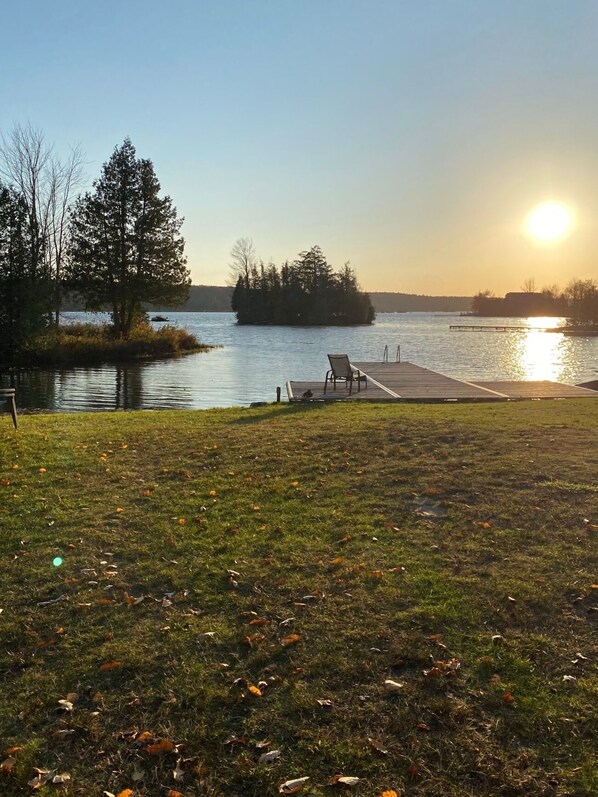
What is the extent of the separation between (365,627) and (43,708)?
1.81m

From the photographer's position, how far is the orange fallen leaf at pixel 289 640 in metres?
3.47

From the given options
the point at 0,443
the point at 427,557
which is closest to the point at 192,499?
the point at 427,557

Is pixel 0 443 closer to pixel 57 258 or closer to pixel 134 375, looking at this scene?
pixel 134 375

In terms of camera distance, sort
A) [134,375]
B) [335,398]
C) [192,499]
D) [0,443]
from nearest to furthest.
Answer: [192,499] → [0,443] → [335,398] → [134,375]

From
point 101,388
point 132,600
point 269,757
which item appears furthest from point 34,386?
point 269,757

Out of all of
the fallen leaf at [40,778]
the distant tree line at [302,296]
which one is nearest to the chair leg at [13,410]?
the fallen leaf at [40,778]

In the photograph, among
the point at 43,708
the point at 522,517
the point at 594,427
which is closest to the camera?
the point at 43,708

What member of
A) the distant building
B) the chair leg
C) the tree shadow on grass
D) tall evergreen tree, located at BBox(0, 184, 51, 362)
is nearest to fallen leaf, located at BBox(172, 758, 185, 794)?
the tree shadow on grass

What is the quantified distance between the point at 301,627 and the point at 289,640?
0.17m

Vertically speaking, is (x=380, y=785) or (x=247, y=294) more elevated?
(x=247, y=294)

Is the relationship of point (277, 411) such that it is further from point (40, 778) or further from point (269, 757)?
point (40, 778)

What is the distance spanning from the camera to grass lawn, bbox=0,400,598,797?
261 centimetres

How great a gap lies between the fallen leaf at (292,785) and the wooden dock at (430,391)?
488 inches

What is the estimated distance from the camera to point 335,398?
50.3 feet
